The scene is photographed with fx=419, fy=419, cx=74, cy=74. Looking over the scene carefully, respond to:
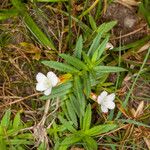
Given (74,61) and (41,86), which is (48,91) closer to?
(41,86)

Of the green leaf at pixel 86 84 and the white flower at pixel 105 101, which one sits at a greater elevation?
the green leaf at pixel 86 84

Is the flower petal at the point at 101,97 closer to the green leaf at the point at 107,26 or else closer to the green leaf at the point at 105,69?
the green leaf at the point at 105,69

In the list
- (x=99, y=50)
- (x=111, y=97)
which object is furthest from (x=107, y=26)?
(x=111, y=97)


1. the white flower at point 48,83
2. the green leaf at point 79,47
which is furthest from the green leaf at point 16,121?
the green leaf at point 79,47

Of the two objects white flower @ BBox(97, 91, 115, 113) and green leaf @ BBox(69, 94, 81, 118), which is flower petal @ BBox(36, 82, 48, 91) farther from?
white flower @ BBox(97, 91, 115, 113)

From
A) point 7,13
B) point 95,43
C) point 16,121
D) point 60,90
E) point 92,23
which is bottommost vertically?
point 16,121

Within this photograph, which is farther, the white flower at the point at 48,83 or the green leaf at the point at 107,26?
the green leaf at the point at 107,26

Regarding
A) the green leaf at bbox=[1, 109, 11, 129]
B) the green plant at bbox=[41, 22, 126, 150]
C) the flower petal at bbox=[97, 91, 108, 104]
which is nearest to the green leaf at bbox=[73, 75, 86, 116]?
the green plant at bbox=[41, 22, 126, 150]
